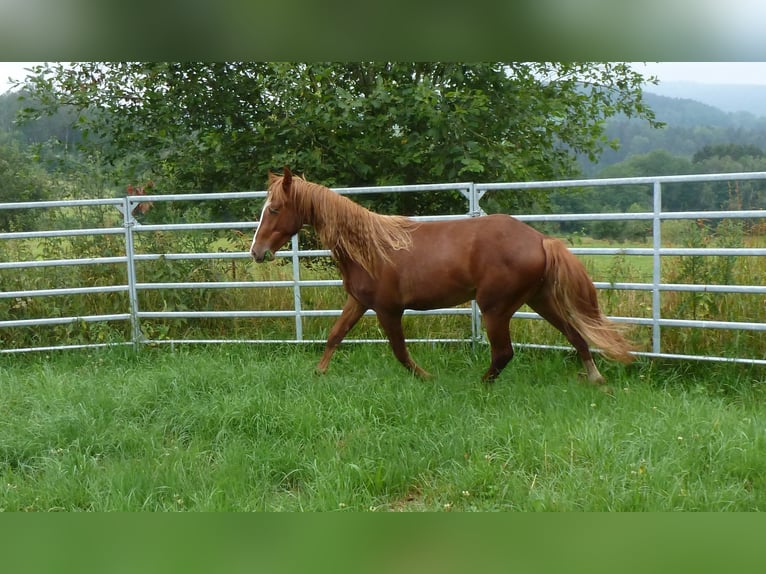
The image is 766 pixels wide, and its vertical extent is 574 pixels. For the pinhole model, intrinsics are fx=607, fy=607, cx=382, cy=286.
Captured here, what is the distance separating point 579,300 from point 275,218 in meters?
2.46

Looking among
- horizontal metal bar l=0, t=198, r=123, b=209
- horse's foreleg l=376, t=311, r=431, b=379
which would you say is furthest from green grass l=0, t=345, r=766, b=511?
horizontal metal bar l=0, t=198, r=123, b=209

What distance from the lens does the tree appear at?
7.06 metres

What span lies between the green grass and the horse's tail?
0.34 metres

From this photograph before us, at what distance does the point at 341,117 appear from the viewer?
7074mm

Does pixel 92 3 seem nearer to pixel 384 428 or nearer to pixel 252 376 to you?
pixel 384 428

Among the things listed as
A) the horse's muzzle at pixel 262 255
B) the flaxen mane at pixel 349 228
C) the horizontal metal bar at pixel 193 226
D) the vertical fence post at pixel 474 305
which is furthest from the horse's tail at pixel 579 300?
the horizontal metal bar at pixel 193 226

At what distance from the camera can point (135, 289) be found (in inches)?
251

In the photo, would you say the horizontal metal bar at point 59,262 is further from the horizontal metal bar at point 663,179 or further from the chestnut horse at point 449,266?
the horizontal metal bar at point 663,179

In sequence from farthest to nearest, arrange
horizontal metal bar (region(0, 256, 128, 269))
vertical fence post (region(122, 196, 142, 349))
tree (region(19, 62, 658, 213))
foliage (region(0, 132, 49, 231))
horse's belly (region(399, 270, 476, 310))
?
foliage (region(0, 132, 49, 231))
tree (region(19, 62, 658, 213))
vertical fence post (region(122, 196, 142, 349))
horizontal metal bar (region(0, 256, 128, 269))
horse's belly (region(399, 270, 476, 310))

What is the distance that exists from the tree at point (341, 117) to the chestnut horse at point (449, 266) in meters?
2.32

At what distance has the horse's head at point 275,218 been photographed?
4879mm

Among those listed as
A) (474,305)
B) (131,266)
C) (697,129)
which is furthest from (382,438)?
(697,129)

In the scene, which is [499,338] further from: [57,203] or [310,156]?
[57,203]

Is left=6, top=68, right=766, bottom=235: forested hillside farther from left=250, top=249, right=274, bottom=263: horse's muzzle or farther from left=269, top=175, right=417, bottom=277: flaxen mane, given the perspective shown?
left=250, top=249, right=274, bottom=263: horse's muzzle
